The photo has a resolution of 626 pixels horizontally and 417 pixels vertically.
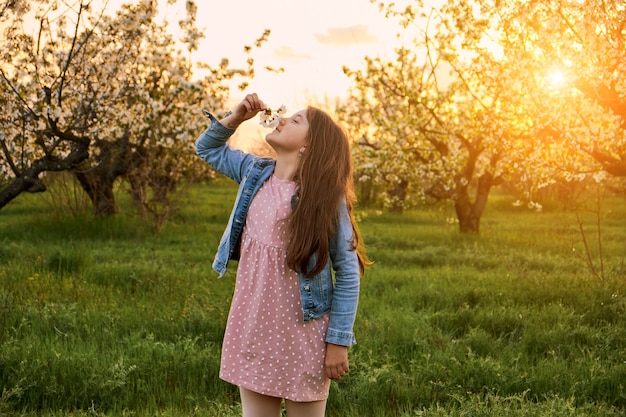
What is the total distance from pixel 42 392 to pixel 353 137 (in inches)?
468

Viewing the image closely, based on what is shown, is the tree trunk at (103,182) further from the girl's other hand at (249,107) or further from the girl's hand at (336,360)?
the girl's hand at (336,360)

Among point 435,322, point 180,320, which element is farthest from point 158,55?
point 435,322

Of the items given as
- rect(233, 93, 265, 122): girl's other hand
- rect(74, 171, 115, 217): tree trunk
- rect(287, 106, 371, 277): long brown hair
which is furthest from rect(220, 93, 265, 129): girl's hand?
rect(74, 171, 115, 217): tree trunk

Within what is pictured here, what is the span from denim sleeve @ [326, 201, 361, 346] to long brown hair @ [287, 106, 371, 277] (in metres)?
0.04

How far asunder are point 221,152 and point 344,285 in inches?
37.2

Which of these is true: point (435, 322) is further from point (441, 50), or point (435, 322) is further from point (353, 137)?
point (353, 137)

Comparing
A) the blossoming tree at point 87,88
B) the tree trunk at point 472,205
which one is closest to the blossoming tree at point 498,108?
the tree trunk at point 472,205

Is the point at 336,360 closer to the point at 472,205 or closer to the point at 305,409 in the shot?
the point at 305,409

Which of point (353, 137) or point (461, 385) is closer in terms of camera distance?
point (461, 385)

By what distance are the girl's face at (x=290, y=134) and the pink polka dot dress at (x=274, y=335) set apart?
0.30 metres

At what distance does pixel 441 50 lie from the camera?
13.3 m

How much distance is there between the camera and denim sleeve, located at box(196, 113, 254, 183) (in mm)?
3311

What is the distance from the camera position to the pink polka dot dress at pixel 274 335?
2.92 m

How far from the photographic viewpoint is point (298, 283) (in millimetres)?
2941
